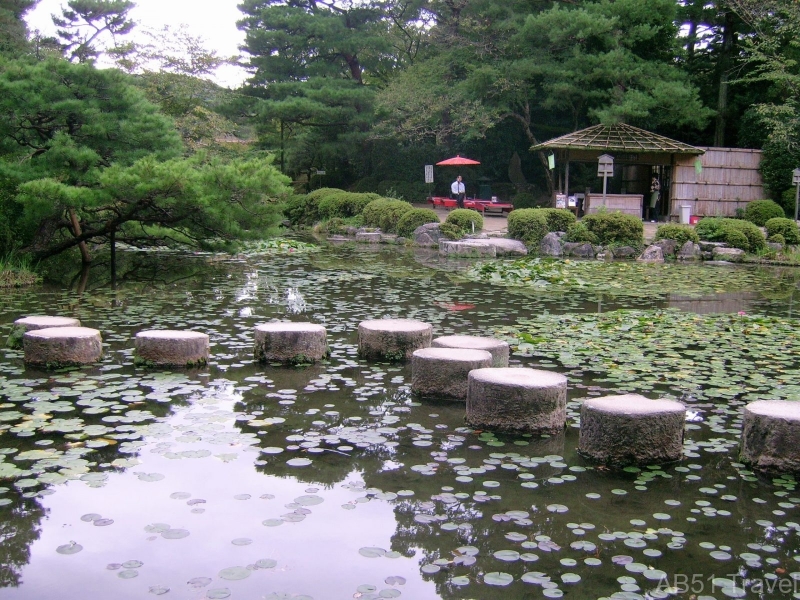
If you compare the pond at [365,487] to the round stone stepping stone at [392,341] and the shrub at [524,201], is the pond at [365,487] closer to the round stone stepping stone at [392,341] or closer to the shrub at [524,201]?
the round stone stepping stone at [392,341]

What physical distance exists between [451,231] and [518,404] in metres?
15.5

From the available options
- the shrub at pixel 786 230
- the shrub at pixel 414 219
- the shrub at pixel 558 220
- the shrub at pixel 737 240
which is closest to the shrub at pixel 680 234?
the shrub at pixel 737 240

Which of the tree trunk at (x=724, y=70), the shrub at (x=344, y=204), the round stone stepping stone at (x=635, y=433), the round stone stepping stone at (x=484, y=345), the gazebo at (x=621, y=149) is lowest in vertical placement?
the round stone stepping stone at (x=635, y=433)

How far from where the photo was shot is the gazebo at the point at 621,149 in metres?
22.5

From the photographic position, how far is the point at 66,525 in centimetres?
381

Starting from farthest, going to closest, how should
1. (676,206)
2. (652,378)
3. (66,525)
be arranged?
(676,206) → (652,378) → (66,525)

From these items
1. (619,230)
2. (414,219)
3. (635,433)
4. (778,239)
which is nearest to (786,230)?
(778,239)

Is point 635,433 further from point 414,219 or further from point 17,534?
point 414,219

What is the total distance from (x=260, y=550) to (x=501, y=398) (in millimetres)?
2193

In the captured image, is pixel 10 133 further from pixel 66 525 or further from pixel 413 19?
pixel 413 19

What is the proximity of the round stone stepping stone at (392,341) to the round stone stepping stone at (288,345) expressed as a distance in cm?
46

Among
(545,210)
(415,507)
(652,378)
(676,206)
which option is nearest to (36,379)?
(415,507)

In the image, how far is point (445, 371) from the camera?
599 cm

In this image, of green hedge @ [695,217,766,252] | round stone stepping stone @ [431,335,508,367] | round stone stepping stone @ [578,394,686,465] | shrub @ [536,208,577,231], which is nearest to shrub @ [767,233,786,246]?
green hedge @ [695,217,766,252]
